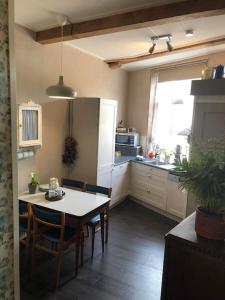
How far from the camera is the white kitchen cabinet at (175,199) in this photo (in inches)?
153

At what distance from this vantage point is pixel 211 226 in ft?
4.37

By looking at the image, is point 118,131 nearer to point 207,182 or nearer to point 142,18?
point 142,18

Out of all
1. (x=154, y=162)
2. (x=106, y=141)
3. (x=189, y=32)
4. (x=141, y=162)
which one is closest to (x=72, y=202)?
(x=106, y=141)

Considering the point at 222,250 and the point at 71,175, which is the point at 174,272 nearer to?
the point at 222,250

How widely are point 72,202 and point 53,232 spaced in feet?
1.26

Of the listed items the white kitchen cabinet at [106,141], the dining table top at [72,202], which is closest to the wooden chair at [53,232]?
the dining table top at [72,202]

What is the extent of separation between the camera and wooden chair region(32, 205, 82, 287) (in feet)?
7.64

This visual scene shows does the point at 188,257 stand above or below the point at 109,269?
above

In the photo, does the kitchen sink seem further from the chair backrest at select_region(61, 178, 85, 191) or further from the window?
the chair backrest at select_region(61, 178, 85, 191)

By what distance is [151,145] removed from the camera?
5176mm

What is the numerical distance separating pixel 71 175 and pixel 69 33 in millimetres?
2180

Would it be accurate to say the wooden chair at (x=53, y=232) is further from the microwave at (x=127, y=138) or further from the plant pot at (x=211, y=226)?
the microwave at (x=127, y=138)

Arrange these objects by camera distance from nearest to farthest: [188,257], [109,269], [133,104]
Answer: [188,257] < [109,269] < [133,104]

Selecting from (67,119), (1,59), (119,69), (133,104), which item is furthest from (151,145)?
(1,59)
